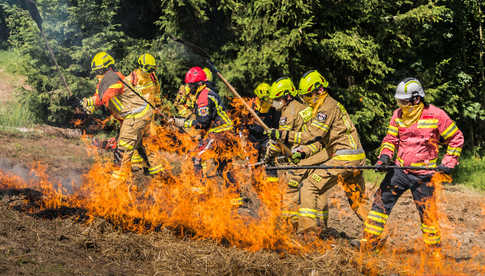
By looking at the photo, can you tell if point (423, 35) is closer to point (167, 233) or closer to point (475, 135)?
point (475, 135)

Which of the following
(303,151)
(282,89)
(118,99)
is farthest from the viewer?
(282,89)

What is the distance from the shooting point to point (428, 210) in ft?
15.6

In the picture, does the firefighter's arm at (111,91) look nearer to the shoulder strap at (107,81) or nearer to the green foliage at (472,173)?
the shoulder strap at (107,81)

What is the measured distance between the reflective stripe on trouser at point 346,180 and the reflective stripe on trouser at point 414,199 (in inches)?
19.4

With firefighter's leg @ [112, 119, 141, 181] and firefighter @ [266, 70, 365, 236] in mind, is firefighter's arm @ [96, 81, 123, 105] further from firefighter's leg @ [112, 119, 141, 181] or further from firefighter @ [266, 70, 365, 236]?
firefighter @ [266, 70, 365, 236]

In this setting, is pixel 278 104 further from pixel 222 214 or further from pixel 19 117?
pixel 19 117

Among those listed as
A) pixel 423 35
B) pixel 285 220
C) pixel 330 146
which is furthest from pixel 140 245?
pixel 423 35

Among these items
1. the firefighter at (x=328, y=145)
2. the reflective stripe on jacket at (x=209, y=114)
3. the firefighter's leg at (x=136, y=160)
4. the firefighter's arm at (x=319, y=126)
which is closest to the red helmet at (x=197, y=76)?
the reflective stripe on jacket at (x=209, y=114)

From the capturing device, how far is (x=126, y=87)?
693 cm

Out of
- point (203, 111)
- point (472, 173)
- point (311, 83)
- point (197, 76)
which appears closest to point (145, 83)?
point (197, 76)

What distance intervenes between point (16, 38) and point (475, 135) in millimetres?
15063

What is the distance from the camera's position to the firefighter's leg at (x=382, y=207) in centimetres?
495

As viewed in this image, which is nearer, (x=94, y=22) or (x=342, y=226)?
(x=342, y=226)

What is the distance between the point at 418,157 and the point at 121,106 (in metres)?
4.48
